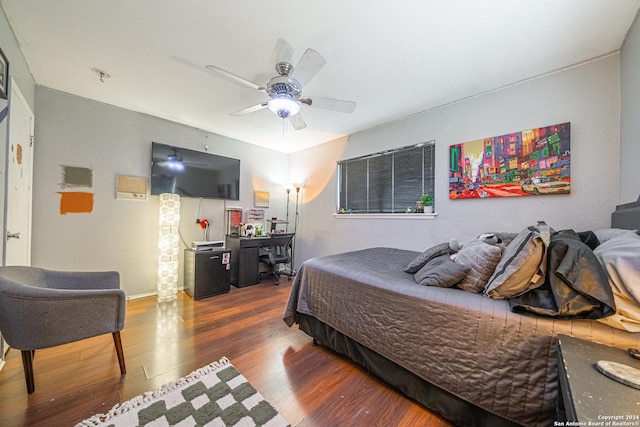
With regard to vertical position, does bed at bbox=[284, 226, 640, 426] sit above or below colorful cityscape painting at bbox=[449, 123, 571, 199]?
below

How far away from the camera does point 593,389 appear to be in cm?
62

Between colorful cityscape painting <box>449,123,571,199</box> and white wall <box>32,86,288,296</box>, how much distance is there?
3.62m

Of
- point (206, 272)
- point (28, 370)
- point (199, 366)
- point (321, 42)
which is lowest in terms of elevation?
point (199, 366)

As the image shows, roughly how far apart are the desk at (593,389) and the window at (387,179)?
2190mm

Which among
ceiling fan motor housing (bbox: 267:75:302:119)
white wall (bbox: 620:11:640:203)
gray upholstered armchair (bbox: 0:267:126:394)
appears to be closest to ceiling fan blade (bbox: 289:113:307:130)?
ceiling fan motor housing (bbox: 267:75:302:119)

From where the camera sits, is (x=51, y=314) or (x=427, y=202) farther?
(x=427, y=202)

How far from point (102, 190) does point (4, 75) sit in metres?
1.51

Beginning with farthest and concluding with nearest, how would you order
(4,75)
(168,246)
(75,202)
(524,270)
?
1. (168,246)
2. (75,202)
3. (4,75)
4. (524,270)

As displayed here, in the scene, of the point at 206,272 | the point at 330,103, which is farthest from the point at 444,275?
the point at 206,272

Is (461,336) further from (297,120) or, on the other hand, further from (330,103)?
(297,120)

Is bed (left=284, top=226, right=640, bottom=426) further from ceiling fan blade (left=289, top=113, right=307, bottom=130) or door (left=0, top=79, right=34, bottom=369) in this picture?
door (left=0, top=79, right=34, bottom=369)

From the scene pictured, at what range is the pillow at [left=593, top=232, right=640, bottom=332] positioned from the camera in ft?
2.81

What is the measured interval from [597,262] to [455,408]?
0.98m

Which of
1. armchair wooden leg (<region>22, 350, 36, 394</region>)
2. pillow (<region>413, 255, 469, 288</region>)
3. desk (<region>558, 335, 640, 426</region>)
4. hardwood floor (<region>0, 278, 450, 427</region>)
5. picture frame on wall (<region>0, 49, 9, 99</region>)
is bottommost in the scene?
hardwood floor (<region>0, 278, 450, 427</region>)
